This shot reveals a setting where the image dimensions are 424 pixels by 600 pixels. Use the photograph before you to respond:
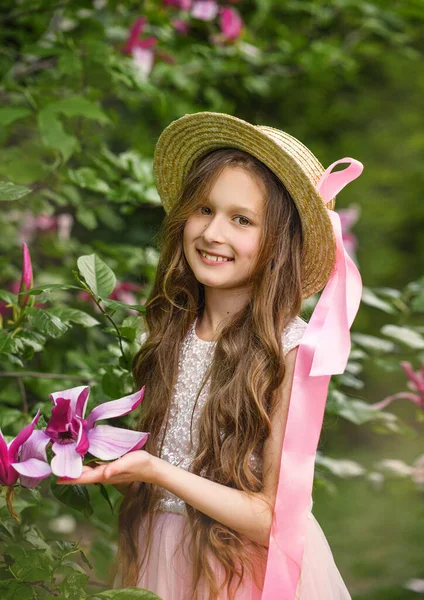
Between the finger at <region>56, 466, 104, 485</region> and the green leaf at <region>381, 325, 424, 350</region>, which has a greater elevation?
the finger at <region>56, 466, 104, 485</region>

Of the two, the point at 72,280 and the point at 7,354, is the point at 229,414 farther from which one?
the point at 72,280

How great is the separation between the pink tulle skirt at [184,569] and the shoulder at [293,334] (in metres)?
Answer: 0.32

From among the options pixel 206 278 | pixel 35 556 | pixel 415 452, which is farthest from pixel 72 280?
pixel 415 452

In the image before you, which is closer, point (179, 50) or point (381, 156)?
point (179, 50)

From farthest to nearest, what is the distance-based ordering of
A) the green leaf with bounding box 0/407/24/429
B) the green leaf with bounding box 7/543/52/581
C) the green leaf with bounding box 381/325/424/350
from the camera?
the green leaf with bounding box 381/325/424/350
the green leaf with bounding box 0/407/24/429
the green leaf with bounding box 7/543/52/581

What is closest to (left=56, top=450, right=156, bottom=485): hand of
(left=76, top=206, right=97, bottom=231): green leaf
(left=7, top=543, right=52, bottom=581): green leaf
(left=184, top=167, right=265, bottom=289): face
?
(left=7, top=543, right=52, bottom=581): green leaf

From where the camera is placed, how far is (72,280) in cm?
292

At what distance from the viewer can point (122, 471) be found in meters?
1.21

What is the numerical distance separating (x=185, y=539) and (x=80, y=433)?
1.38 feet

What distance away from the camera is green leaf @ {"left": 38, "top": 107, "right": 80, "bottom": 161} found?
1870 millimetres

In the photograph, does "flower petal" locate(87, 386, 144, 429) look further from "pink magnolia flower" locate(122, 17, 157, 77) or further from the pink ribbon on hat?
"pink magnolia flower" locate(122, 17, 157, 77)

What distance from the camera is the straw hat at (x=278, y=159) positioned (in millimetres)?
1393

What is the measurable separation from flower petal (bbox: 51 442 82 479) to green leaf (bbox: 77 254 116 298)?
0.38m

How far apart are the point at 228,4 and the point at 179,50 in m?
0.32
